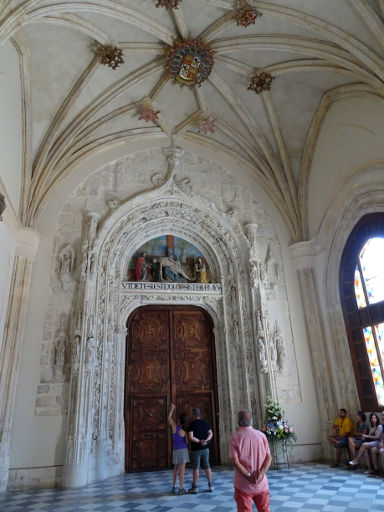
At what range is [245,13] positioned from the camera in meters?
8.23

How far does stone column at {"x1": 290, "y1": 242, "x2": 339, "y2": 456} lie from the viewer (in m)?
A: 9.34

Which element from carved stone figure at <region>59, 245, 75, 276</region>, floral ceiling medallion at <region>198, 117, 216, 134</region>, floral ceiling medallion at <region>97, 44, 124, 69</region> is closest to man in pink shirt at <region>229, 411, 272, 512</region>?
carved stone figure at <region>59, 245, 75, 276</region>

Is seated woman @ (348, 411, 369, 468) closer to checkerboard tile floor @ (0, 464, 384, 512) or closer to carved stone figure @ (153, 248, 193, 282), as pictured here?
checkerboard tile floor @ (0, 464, 384, 512)

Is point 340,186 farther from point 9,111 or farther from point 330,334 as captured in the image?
point 9,111

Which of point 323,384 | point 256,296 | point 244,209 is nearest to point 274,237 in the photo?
point 244,209

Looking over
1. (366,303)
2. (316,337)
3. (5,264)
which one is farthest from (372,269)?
(5,264)

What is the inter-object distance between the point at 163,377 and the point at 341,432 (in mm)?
4370

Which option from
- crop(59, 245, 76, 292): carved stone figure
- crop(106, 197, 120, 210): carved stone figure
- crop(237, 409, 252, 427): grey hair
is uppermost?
crop(106, 197, 120, 210): carved stone figure

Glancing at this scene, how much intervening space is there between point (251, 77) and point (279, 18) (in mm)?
1868

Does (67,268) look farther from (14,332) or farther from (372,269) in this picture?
(372,269)

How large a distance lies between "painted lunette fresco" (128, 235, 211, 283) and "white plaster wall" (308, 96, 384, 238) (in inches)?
135

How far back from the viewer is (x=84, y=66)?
9.44 metres

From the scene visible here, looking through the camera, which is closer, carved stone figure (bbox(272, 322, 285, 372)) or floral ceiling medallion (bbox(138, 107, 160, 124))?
carved stone figure (bbox(272, 322, 285, 372))

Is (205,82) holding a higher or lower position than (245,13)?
higher
